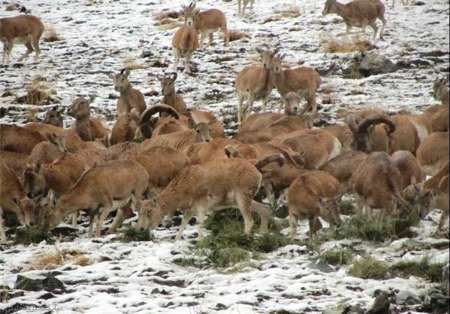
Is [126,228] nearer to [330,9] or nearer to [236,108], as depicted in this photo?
[236,108]

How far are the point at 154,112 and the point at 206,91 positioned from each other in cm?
501

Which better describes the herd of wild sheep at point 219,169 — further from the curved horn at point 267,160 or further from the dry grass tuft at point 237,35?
the dry grass tuft at point 237,35

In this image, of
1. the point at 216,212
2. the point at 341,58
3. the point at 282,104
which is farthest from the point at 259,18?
the point at 216,212

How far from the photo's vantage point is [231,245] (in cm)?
947

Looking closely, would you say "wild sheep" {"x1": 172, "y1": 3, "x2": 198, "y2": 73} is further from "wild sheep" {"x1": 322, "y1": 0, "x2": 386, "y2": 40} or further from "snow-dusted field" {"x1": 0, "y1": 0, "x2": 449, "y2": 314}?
"wild sheep" {"x1": 322, "y1": 0, "x2": 386, "y2": 40}

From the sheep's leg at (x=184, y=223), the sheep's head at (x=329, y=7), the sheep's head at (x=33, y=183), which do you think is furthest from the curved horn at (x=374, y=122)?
the sheep's head at (x=329, y=7)

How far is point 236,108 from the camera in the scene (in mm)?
19094

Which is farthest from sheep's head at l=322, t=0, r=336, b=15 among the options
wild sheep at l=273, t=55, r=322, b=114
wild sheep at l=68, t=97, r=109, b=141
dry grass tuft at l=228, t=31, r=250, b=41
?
wild sheep at l=68, t=97, r=109, b=141

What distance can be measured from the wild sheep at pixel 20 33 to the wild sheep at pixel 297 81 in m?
9.37

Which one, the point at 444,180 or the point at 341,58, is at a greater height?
the point at 444,180

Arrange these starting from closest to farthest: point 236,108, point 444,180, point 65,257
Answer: point 444,180 < point 65,257 < point 236,108

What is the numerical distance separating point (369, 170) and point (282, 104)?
9.79 m

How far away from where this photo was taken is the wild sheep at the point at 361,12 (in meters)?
23.7

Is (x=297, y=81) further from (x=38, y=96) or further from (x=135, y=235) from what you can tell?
(x=135, y=235)
